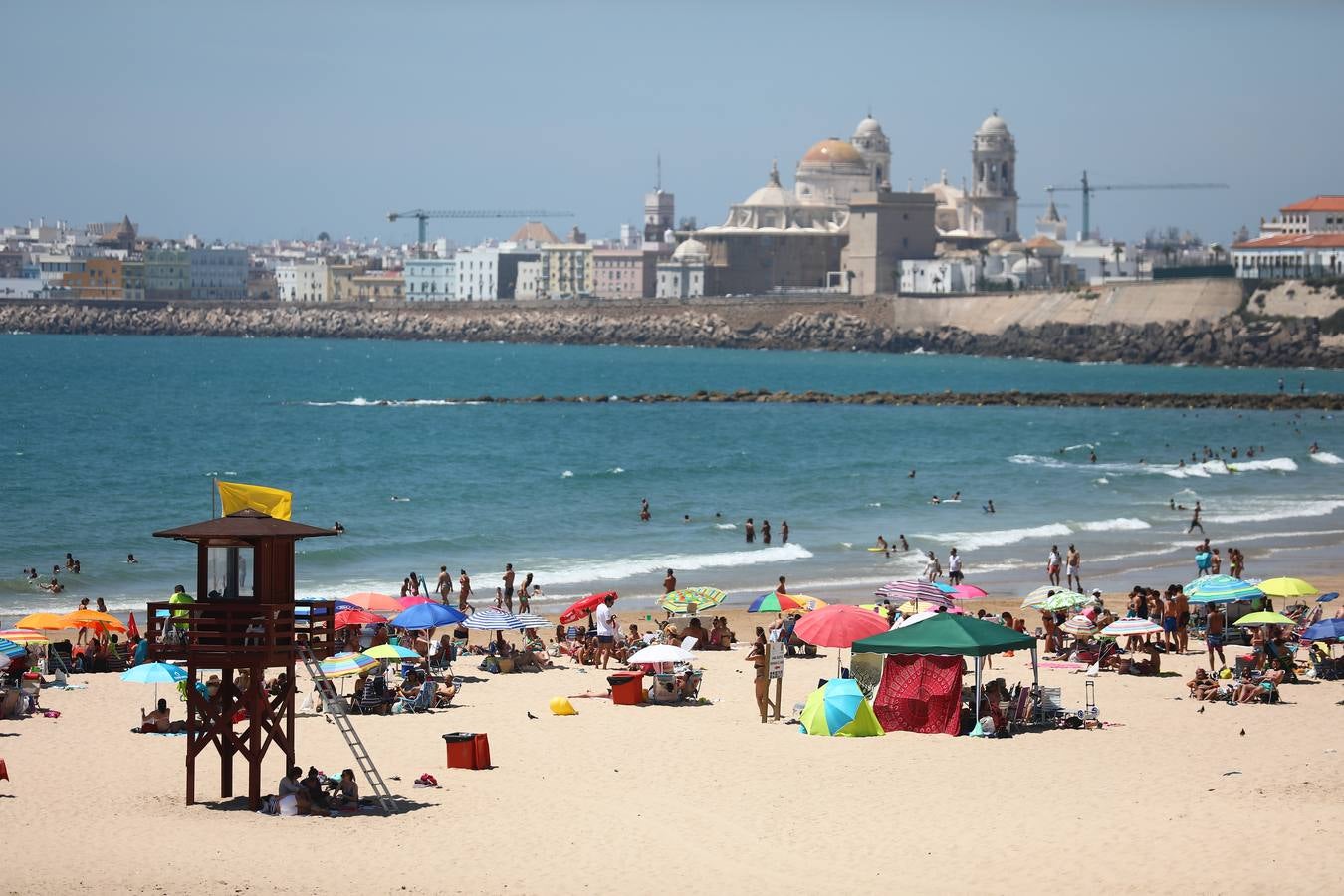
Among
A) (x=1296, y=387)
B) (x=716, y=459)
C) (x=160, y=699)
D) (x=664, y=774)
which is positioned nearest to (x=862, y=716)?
(x=664, y=774)

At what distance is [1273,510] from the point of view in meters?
41.9

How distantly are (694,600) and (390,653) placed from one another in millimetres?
4933

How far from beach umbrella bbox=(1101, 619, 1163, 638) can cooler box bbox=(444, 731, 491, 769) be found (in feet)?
24.9

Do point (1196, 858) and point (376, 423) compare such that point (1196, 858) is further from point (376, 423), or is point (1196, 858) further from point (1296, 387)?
point (1296, 387)

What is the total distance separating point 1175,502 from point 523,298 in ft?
429

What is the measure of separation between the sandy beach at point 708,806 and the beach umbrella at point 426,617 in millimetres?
1631

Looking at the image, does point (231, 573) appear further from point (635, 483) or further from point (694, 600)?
point (635, 483)

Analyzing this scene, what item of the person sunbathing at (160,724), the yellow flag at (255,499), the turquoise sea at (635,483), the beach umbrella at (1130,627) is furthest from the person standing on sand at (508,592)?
the yellow flag at (255,499)

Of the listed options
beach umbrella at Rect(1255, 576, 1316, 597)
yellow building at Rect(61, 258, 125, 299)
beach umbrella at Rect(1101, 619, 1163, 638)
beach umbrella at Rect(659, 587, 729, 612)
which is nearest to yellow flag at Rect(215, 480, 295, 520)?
beach umbrella at Rect(659, 587, 729, 612)

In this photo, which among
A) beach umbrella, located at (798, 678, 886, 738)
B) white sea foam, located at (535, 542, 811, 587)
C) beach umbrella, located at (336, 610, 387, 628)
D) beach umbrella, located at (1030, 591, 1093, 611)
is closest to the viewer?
beach umbrella, located at (798, 678, 886, 738)

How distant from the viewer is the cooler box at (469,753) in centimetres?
1605

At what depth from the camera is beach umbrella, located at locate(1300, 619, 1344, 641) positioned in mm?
19953

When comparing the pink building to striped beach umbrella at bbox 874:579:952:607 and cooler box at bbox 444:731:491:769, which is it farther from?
cooler box at bbox 444:731:491:769

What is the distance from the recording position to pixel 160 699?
17.1 meters
